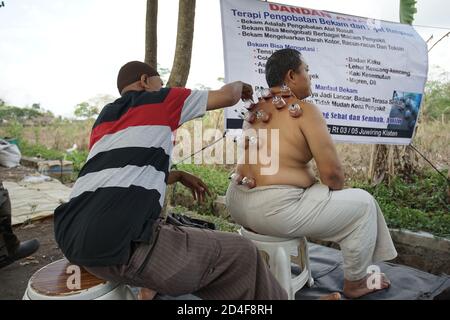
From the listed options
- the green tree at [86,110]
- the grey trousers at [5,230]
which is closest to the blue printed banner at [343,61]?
the grey trousers at [5,230]

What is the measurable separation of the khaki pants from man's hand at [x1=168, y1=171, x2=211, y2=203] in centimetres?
27

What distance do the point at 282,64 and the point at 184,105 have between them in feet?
3.00

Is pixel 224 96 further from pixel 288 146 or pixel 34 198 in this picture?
pixel 34 198

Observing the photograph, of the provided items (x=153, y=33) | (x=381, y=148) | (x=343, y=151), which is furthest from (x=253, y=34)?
(x=343, y=151)

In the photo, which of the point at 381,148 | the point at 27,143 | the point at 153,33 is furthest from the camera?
the point at 27,143

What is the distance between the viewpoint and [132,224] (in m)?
1.61

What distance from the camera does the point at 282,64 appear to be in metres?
2.45

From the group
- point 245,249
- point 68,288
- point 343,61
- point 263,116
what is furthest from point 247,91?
point 343,61

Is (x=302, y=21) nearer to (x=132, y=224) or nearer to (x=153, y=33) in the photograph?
(x=153, y=33)

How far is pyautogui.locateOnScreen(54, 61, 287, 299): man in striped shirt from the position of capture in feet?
5.22

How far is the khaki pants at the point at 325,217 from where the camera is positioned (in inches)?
88.4

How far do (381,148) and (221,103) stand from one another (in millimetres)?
3500

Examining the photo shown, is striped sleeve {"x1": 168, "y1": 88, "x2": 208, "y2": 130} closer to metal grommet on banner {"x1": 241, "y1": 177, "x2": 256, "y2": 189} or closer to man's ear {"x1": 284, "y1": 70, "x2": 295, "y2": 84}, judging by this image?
metal grommet on banner {"x1": 241, "y1": 177, "x2": 256, "y2": 189}

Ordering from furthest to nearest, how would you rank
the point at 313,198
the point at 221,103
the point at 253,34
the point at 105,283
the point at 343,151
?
1. the point at 343,151
2. the point at 253,34
3. the point at 313,198
4. the point at 221,103
5. the point at 105,283
